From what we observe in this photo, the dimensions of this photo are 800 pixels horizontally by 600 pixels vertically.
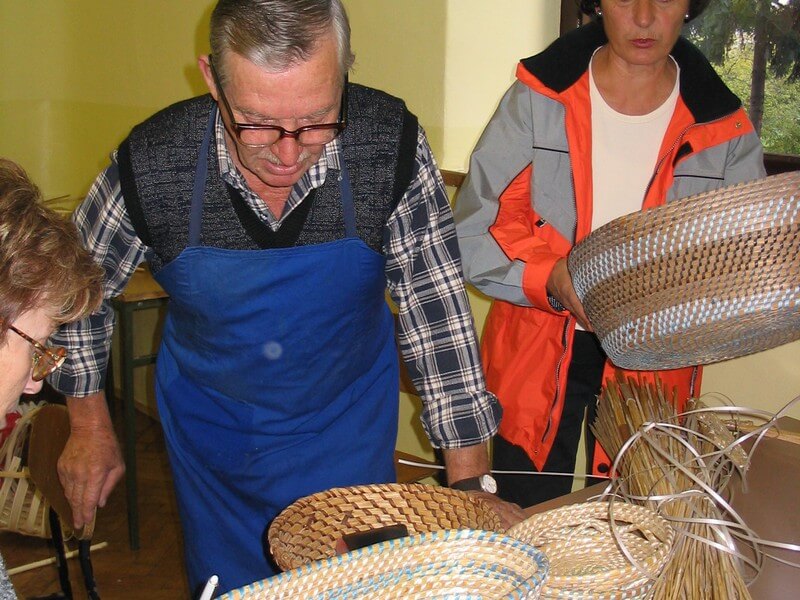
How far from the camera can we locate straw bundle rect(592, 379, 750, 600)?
3.12 ft

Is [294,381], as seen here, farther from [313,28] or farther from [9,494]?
[9,494]

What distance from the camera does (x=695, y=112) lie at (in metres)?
1.62

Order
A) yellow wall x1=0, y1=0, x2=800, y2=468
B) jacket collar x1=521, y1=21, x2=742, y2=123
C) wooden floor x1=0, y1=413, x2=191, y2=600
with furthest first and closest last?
1. wooden floor x1=0, y1=413, x2=191, y2=600
2. yellow wall x1=0, y1=0, x2=800, y2=468
3. jacket collar x1=521, y1=21, x2=742, y2=123

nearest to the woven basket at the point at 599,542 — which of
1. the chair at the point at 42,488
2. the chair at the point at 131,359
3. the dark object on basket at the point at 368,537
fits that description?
the dark object on basket at the point at 368,537

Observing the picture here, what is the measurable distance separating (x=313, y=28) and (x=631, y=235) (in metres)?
0.50

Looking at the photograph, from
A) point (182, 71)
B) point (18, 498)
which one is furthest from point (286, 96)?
point (182, 71)

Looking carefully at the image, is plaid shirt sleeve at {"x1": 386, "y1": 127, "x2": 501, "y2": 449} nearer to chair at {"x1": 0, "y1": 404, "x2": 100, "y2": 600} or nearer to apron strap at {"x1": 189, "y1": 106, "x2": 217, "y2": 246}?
apron strap at {"x1": 189, "y1": 106, "x2": 217, "y2": 246}

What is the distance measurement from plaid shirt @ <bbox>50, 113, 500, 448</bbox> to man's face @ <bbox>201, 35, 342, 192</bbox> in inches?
5.8

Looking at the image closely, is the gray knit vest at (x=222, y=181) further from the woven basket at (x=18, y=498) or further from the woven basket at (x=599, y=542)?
the woven basket at (x=18, y=498)

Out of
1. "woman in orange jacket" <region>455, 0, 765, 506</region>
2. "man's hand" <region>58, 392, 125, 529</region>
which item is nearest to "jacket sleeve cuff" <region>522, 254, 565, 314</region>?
"woman in orange jacket" <region>455, 0, 765, 506</region>

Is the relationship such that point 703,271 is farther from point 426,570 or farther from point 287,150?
point 287,150

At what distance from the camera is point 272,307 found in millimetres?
1349

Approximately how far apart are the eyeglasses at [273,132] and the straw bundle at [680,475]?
56 cm

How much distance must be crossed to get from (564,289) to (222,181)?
563mm
